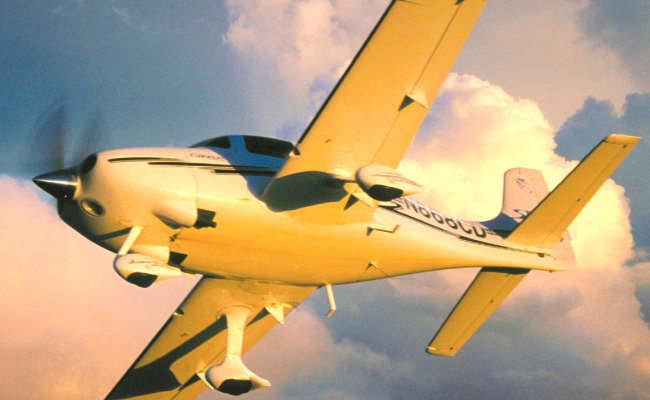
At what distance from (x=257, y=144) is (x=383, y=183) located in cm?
270

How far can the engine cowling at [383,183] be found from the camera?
8812 mm

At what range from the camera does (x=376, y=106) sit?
940cm

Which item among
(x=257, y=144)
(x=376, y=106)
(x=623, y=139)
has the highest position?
(x=623, y=139)

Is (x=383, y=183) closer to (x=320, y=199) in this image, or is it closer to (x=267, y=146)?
(x=320, y=199)

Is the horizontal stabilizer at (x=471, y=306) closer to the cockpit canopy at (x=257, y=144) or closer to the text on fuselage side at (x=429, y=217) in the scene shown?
the text on fuselage side at (x=429, y=217)

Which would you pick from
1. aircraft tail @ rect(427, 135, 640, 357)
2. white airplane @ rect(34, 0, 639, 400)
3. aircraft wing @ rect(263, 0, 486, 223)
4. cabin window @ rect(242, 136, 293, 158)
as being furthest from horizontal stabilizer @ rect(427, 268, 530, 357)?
cabin window @ rect(242, 136, 293, 158)

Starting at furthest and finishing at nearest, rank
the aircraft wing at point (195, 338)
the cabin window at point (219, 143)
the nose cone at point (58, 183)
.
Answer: the aircraft wing at point (195, 338) → the cabin window at point (219, 143) → the nose cone at point (58, 183)

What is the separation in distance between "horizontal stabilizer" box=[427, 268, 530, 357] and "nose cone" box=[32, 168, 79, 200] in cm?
834

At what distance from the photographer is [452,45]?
29.9 feet

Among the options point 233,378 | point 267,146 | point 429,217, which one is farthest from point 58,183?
point 429,217

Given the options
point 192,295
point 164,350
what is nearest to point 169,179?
point 192,295

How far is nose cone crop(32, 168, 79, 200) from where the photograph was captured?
9.20m

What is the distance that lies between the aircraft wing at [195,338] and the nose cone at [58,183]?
480 cm

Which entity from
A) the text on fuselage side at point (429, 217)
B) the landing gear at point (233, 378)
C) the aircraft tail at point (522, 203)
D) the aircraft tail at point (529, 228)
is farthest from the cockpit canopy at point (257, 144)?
the aircraft tail at point (522, 203)
